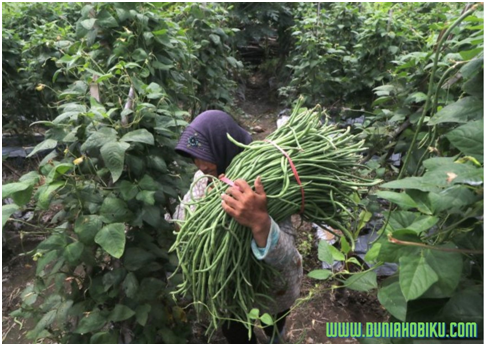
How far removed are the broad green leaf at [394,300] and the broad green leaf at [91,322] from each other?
3.18ft

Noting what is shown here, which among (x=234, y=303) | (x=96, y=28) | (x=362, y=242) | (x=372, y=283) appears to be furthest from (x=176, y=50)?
(x=362, y=242)

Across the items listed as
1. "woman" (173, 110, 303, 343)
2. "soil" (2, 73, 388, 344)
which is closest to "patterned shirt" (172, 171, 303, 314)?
"woman" (173, 110, 303, 343)

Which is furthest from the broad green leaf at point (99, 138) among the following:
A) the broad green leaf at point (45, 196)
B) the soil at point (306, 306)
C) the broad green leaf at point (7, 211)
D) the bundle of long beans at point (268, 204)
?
the soil at point (306, 306)

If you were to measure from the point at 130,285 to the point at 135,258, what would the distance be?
0.30 ft

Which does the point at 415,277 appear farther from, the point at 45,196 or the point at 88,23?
the point at 88,23

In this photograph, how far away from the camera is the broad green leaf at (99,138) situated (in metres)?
1.07

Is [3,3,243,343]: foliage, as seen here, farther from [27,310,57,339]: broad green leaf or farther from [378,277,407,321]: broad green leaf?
[378,277,407,321]: broad green leaf

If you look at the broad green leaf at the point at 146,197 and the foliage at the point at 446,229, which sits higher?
the foliage at the point at 446,229

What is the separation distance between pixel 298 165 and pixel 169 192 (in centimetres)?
60

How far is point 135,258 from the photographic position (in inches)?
48.6

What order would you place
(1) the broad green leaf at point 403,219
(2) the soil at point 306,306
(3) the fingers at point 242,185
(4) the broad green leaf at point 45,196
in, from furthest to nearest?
(2) the soil at point 306,306 < (4) the broad green leaf at point 45,196 < (3) the fingers at point 242,185 < (1) the broad green leaf at point 403,219

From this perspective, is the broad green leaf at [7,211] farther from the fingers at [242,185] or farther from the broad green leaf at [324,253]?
the broad green leaf at [324,253]

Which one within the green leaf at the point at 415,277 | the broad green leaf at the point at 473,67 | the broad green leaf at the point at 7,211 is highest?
the broad green leaf at the point at 473,67

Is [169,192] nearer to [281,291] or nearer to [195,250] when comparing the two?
[195,250]
